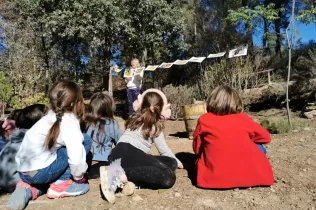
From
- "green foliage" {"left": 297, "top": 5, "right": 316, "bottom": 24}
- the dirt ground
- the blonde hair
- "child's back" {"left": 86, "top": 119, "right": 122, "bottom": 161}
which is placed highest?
"green foliage" {"left": 297, "top": 5, "right": 316, "bottom": 24}

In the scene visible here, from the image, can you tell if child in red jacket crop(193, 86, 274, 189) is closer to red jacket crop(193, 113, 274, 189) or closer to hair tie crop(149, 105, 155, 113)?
red jacket crop(193, 113, 274, 189)

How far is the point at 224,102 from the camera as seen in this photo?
2.71m

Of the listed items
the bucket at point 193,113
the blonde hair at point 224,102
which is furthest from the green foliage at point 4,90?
the blonde hair at point 224,102

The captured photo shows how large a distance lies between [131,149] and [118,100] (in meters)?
14.1

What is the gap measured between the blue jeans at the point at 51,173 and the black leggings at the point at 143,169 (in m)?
0.42

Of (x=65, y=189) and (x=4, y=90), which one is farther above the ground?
(x=4, y=90)

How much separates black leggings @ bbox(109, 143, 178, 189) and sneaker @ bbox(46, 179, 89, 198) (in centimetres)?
40

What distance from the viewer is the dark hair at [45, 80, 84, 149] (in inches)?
99.1

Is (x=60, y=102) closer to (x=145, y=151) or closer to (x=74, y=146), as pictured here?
(x=74, y=146)

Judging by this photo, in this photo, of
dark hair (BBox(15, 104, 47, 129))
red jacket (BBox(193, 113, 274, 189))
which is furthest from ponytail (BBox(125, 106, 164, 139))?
dark hair (BBox(15, 104, 47, 129))

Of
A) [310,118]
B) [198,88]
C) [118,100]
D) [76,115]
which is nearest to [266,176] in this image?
[76,115]

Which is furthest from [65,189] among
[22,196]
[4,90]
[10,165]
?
[4,90]

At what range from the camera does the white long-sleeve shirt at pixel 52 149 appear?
2496 mm

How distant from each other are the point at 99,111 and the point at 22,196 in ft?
3.98
